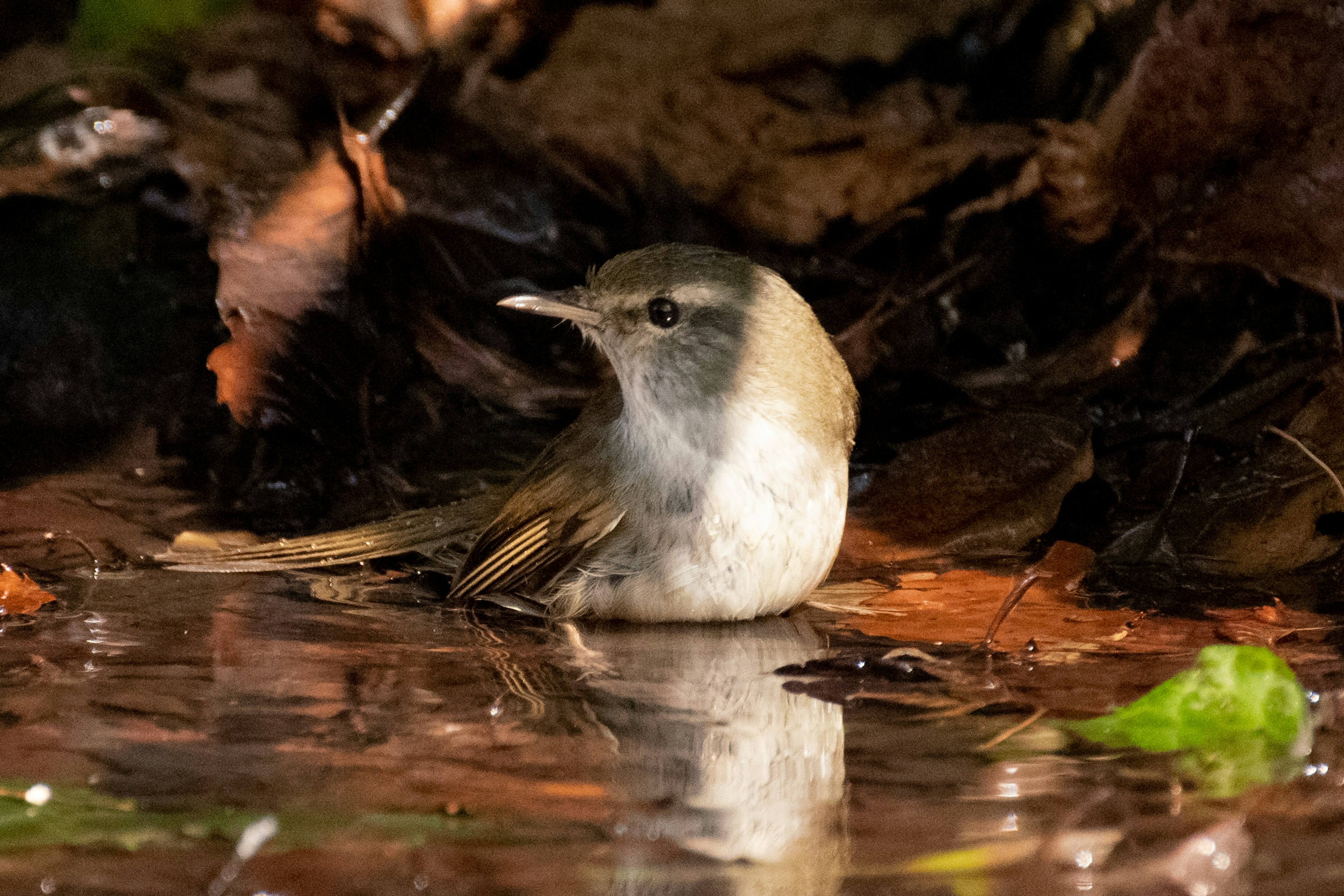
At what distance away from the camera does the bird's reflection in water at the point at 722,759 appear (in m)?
1.88

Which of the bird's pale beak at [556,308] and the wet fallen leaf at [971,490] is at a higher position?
the bird's pale beak at [556,308]

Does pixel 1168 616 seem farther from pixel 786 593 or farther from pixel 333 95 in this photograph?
pixel 333 95

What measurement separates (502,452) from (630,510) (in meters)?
1.52

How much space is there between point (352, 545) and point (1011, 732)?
227 cm

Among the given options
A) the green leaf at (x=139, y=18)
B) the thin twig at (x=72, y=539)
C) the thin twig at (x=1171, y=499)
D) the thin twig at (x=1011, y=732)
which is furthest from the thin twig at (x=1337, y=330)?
the green leaf at (x=139, y=18)

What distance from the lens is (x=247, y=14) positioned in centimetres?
560

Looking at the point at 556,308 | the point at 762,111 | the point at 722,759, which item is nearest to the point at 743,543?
the point at 556,308

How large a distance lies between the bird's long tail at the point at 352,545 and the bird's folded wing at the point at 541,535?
30cm

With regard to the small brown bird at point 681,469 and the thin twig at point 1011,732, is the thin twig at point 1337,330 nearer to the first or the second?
the small brown bird at point 681,469

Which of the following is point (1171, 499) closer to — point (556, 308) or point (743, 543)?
point (743, 543)

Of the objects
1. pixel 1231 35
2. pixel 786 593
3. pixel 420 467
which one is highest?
pixel 1231 35

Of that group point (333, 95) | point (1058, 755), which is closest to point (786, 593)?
point (1058, 755)

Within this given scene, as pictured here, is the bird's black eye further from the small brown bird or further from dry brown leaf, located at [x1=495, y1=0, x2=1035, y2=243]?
dry brown leaf, located at [x1=495, y1=0, x2=1035, y2=243]

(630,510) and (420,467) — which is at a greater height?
(630,510)
